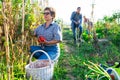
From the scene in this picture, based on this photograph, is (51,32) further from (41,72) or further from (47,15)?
(41,72)

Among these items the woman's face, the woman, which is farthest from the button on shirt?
the woman's face

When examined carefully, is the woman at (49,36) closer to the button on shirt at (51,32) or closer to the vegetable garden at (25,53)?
the button on shirt at (51,32)

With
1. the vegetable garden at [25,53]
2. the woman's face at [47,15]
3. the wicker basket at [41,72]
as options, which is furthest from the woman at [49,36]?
the wicker basket at [41,72]

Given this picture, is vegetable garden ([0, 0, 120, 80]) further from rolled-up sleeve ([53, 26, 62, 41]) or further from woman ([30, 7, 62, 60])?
rolled-up sleeve ([53, 26, 62, 41])

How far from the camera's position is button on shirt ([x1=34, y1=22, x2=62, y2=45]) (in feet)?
17.3

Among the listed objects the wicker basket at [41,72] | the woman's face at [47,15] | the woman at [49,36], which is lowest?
the wicker basket at [41,72]

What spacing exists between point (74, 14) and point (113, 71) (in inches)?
255

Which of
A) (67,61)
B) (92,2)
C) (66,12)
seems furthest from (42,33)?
(66,12)

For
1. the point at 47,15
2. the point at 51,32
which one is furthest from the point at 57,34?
the point at 47,15

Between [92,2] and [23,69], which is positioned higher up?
[92,2]

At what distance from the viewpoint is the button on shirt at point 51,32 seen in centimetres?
527

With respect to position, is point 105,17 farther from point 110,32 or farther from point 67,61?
point 67,61

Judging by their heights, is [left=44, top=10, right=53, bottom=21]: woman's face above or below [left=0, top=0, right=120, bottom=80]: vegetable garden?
above

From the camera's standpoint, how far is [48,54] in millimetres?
5246
